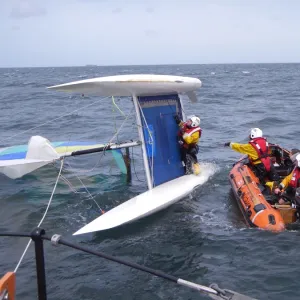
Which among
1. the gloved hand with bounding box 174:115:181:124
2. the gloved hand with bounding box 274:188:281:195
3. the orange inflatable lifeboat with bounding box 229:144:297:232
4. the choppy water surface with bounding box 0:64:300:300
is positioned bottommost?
the choppy water surface with bounding box 0:64:300:300

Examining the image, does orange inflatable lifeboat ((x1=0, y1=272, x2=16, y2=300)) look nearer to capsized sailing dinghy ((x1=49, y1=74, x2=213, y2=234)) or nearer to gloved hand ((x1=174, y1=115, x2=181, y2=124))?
capsized sailing dinghy ((x1=49, y1=74, x2=213, y2=234))

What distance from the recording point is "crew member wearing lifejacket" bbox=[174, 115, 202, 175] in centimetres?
870

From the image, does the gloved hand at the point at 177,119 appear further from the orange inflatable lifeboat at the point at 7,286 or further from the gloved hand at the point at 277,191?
the orange inflatable lifeboat at the point at 7,286

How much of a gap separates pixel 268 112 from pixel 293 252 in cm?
1624

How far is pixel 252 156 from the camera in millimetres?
8539

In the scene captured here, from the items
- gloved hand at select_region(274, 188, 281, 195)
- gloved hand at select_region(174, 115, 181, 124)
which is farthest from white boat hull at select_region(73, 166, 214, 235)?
gloved hand at select_region(274, 188, 281, 195)

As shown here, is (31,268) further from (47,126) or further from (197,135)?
(47,126)

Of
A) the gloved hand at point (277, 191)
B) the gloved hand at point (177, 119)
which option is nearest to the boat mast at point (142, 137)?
the gloved hand at point (177, 119)

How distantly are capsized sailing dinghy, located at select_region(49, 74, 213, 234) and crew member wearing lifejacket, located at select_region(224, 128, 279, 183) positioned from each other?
3.62ft

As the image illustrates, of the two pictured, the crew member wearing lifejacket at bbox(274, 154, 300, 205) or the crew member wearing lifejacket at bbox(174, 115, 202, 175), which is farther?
the crew member wearing lifejacket at bbox(174, 115, 202, 175)

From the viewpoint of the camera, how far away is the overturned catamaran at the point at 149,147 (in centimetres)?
683

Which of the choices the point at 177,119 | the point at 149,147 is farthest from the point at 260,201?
the point at 177,119

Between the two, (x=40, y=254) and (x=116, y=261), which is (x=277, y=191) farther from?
(x=40, y=254)

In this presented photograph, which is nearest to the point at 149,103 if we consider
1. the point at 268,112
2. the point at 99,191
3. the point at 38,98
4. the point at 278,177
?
the point at 99,191
